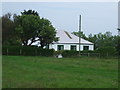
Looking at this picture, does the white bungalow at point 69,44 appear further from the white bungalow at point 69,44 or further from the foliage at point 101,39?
the foliage at point 101,39

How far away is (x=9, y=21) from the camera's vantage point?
168 ft

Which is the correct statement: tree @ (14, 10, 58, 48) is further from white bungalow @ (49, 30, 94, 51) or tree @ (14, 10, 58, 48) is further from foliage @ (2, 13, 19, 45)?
white bungalow @ (49, 30, 94, 51)

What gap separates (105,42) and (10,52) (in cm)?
4694

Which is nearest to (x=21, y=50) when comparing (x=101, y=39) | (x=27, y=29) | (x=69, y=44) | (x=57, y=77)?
(x=27, y=29)

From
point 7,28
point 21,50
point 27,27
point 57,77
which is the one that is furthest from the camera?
point 7,28

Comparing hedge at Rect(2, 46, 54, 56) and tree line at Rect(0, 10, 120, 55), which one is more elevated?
tree line at Rect(0, 10, 120, 55)

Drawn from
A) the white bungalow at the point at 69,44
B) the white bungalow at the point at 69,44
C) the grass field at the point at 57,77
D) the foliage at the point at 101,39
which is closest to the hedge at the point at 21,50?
the white bungalow at the point at 69,44

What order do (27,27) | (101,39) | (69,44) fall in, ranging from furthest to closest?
(101,39) → (69,44) → (27,27)

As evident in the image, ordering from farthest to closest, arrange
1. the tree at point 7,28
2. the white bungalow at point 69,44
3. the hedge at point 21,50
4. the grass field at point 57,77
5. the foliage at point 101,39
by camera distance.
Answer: the foliage at point 101,39 < the white bungalow at point 69,44 < the tree at point 7,28 < the hedge at point 21,50 < the grass field at point 57,77

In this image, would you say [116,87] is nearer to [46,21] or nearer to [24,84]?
[24,84]

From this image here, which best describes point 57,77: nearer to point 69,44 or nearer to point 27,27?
point 27,27

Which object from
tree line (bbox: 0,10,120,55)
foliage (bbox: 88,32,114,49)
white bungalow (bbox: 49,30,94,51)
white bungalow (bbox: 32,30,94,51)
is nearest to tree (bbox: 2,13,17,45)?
tree line (bbox: 0,10,120,55)

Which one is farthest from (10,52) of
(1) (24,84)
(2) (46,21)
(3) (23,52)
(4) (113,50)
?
(1) (24,84)

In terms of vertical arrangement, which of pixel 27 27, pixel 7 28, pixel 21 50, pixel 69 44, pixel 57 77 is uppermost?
pixel 27 27
